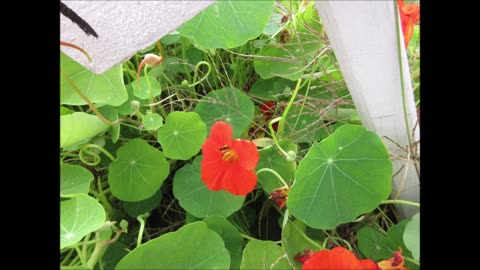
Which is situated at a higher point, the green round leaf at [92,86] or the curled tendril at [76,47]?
the curled tendril at [76,47]

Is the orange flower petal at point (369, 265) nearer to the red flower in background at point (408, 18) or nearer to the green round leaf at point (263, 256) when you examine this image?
the green round leaf at point (263, 256)

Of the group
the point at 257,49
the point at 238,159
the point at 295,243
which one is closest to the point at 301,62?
the point at 257,49

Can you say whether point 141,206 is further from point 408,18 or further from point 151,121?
point 408,18

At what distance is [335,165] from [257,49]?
0.50 meters

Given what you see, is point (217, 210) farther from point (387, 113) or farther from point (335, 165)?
point (387, 113)

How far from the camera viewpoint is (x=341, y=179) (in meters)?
0.79

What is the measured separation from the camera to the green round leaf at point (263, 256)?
753 millimetres

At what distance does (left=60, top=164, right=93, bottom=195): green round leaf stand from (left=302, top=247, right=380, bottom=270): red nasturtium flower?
423mm

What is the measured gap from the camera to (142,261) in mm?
713

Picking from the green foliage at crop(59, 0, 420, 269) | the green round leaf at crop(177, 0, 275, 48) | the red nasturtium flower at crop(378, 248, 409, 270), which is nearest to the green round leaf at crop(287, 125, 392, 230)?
the green foliage at crop(59, 0, 420, 269)

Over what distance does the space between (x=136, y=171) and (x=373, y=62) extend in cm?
53

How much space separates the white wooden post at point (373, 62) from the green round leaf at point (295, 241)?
19cm

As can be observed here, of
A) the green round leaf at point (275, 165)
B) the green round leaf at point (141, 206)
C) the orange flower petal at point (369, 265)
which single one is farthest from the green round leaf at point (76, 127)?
the orange flower petal at point (369, 265)
